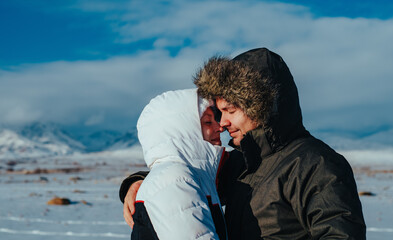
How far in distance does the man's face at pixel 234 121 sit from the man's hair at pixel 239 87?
2 cm

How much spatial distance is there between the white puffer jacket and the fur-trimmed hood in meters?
0.18

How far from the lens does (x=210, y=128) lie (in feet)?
6.23

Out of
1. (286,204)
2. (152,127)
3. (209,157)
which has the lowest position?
(286,204)

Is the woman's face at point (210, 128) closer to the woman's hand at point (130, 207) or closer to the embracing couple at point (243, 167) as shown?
the embracing couple at point (243, 167)

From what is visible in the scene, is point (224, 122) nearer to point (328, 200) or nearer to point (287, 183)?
point (287, 183)

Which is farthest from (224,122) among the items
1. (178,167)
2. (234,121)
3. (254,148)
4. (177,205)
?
(177,205)

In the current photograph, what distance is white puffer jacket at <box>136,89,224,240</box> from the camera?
5.01 feet

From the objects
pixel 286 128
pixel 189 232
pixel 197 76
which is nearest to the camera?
pixel 189 232

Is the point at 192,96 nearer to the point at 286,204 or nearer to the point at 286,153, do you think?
the point at 286,153

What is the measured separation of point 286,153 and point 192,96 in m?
0.44

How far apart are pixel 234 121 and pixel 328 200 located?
1.74 feet

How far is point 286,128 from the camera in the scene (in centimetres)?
178

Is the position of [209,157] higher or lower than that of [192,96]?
lower

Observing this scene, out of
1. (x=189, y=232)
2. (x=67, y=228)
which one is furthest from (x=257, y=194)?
(x=67, y=228)
